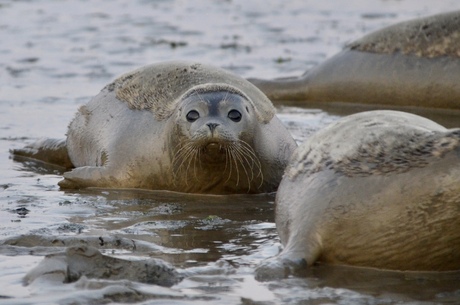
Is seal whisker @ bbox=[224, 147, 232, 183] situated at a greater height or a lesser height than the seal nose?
lesser

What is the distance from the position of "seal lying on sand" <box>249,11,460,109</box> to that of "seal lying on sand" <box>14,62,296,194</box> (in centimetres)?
305

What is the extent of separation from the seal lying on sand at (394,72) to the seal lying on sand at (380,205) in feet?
16.6

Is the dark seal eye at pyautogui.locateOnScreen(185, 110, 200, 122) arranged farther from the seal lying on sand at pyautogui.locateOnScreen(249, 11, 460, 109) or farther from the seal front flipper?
the seal lying on sand at pyautogui.locateOnScreen(249, 11, 460, 109)

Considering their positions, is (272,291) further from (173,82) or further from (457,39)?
(457,39)

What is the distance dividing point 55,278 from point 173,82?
3.27 meters

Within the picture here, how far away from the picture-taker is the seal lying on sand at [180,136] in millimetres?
7125

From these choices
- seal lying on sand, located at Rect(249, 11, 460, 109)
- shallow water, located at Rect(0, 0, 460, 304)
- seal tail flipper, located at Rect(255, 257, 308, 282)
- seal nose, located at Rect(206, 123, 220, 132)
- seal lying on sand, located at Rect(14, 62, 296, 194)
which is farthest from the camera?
seal lying on sand, located at Rect(249, 11, 460, 109)

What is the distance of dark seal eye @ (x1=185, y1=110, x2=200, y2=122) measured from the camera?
7133 mm

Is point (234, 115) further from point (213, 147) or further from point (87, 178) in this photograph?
point (87, 178)

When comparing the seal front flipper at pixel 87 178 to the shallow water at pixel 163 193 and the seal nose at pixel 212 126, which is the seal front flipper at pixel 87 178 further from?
the seal nose at pixel 212 126

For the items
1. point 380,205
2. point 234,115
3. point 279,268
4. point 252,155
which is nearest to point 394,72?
point 252,155

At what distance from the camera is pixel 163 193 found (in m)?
7.36

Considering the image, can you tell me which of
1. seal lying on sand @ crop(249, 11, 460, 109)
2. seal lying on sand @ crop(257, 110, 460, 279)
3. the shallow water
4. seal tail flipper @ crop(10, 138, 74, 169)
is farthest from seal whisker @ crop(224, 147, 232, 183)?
seal lying on sand @ crop(249, 11, 460, 109)

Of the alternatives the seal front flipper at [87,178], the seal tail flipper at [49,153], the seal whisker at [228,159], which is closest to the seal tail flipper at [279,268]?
the seal whisker at [228,159]
